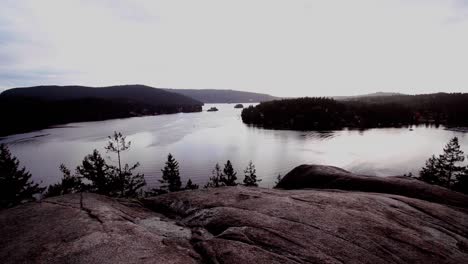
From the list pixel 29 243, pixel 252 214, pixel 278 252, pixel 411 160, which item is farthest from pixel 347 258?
pixel 411 160

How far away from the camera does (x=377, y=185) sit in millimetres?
15672

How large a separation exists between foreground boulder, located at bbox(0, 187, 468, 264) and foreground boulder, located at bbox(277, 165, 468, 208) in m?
1.90

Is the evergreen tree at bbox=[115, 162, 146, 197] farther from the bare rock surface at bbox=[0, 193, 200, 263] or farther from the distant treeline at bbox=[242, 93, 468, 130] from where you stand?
the distant treeline at bbox=[242, 93, 468, 130]

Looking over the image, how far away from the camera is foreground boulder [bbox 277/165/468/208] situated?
45.6 feet

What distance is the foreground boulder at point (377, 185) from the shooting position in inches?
547

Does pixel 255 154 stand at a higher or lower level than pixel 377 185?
lower

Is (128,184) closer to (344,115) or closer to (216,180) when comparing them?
(216,180)

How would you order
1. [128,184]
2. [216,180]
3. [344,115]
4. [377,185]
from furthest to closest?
1. [344,115]
2. [216,180]
3. [128,184]
4. [377,185]

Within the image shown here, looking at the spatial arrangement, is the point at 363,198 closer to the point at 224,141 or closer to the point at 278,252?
the point at 278,252

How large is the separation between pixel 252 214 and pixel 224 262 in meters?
3.18

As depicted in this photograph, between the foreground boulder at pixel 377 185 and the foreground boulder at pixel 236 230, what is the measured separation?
6.22 ft

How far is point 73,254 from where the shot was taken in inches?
278

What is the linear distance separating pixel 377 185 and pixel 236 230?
11.7m

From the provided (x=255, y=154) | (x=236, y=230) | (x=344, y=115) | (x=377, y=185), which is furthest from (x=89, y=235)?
(x=344, y=115)
